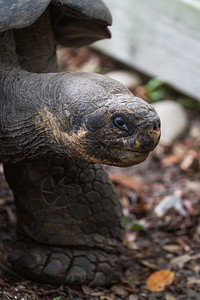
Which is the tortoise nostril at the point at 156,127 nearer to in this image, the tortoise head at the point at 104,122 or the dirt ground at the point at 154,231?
the tortoise head at the point at 104,122

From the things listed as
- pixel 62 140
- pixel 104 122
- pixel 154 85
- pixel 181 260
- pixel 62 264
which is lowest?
pixel 62 264

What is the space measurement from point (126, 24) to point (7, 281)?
2.58m

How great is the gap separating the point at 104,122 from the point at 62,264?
2.65 feet

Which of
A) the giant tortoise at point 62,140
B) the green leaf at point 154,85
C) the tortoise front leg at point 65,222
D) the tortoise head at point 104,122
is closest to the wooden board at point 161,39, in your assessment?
the green leaf at point 154,85

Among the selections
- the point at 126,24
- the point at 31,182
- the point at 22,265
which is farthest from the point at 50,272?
the point at 126,24

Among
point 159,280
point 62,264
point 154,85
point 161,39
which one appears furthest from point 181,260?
point 161,39

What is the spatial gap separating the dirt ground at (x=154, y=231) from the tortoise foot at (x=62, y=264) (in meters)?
0.03

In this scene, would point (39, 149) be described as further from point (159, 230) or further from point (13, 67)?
point (159, 230)

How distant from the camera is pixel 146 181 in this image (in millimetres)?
3234

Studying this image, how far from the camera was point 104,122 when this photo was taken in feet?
4.96

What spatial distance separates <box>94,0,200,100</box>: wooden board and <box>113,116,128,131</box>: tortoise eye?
→ 238 centimetres

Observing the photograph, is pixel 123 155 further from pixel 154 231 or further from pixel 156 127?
pixel 154 231

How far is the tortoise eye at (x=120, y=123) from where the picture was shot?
4.91ft

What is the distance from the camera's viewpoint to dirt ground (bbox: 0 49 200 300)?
2.16 metres
